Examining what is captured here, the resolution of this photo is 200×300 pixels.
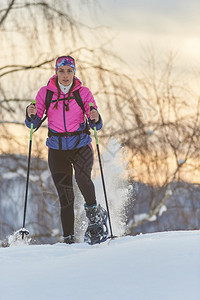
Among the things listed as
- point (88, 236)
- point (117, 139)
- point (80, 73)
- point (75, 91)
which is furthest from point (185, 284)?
point (117, 139)

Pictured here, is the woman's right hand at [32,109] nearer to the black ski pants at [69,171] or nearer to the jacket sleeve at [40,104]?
the jacket sleeve at [40,104]

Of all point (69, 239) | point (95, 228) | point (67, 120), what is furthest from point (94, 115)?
point (69, 239)

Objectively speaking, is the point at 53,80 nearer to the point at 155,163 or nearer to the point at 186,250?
the point at 186,250

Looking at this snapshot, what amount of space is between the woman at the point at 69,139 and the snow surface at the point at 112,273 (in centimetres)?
108

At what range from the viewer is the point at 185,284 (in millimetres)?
2744

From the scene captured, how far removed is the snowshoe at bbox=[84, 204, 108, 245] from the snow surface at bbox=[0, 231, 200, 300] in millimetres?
872

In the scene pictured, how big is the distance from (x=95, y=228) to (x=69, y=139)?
0.88 metres

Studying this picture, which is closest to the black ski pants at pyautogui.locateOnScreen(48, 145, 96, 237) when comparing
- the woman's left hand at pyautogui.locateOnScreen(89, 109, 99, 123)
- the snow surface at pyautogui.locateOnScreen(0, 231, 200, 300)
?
the woman's left hand at pyautogui.locateOnScreen(89, 109, 99, 123)

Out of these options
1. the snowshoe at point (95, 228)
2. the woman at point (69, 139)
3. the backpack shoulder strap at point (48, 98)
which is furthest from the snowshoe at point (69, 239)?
the backpack shoulder strap at point (48, 98)

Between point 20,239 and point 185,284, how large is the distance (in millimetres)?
2642

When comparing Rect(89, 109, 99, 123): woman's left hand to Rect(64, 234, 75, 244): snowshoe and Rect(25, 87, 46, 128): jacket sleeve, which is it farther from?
Rect(64, 234, 75, 244): snowshoe

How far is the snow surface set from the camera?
8.89ft

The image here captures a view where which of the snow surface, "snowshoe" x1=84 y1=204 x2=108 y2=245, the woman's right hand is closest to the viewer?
the snow surface

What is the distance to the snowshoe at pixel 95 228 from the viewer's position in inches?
184
